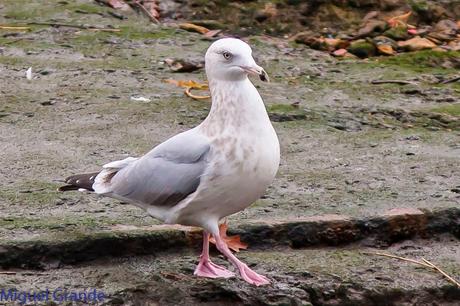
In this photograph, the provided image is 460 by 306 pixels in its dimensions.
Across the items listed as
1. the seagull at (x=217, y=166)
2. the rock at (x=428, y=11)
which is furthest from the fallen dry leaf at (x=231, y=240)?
the rock at (x=428, y=11)

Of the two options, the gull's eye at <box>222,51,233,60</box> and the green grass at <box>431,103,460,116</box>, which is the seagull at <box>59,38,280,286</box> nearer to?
the gull's eye at <box>222,51,233,60</box>

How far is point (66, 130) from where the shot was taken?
6281 millimetres

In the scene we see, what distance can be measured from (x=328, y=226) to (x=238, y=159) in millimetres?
843

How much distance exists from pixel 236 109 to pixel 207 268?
64 cm

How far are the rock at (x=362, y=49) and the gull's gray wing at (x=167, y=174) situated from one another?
13.4ft

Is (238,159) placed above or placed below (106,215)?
above

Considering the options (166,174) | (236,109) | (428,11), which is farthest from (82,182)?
(428,11)

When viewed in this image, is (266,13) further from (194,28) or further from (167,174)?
(167,174)

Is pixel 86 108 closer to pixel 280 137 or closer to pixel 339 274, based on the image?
pixel 280 137

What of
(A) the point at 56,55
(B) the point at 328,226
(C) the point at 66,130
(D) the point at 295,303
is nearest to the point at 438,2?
(A) the point at 56,55

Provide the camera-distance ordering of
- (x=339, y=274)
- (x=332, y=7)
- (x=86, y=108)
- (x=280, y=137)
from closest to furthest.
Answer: (x=339, y=274) → (x=280, y=137) → (x=86, y=108) → (x=332, y=7)

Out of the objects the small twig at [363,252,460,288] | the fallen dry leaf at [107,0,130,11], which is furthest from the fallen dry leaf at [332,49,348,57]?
the small twig at [363,252,460,288]

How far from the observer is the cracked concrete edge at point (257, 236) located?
4523 mm

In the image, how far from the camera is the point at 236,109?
426cm
